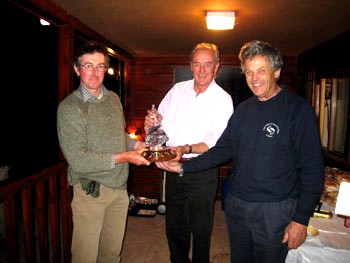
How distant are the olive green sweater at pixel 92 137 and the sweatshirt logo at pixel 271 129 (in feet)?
3.23

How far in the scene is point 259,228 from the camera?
1.54 metres

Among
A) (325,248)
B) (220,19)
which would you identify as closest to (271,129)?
(325,248)

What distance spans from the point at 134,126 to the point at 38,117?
6.21ft

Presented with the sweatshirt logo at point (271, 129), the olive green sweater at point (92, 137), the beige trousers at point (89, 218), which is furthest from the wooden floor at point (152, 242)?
the sweatshirt logo at point (271, 129)

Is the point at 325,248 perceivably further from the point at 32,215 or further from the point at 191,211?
the point at 32,215

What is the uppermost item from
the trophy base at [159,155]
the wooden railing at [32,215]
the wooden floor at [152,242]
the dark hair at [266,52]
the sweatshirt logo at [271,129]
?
the dark hair at [266,52]

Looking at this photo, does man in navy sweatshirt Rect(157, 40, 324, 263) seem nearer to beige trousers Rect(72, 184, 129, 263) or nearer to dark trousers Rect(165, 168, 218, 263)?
dark trousers Rect(165, 168, 218, 263)

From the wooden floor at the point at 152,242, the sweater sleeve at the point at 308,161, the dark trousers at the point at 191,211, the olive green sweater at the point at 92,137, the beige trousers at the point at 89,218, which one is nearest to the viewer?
the sweater sleeve at the point at 308,161

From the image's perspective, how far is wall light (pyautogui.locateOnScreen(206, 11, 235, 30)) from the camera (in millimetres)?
2445

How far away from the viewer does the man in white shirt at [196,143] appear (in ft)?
7.12

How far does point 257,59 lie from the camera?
4.98 feet

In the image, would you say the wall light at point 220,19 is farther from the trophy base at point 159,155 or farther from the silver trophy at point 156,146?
the trophy base at point 159,155

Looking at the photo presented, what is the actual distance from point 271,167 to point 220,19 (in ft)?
5.25

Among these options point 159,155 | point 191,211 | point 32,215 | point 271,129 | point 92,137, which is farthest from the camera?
point 191,211
